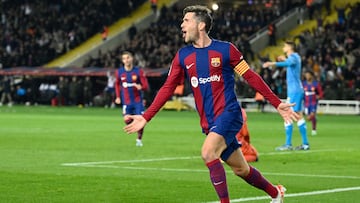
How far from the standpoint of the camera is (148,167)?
1855 cm

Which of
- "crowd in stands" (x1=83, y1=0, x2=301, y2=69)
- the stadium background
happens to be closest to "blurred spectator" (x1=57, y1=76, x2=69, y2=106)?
the stadium background

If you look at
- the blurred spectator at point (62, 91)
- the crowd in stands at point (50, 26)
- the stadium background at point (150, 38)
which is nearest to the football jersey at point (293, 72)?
the stadium background at point (150, 38)

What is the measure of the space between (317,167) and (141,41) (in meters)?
43.4

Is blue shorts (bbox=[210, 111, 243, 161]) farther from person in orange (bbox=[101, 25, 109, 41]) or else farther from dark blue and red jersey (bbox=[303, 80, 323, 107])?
person in orange (bbox=[101, 25, 109, 41])

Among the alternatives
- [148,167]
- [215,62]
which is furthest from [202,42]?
[148,167]

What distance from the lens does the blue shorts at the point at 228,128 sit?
11.5m

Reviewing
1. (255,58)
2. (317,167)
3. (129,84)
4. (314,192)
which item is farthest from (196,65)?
(255,58)

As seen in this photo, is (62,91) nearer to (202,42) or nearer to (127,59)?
(127,59)

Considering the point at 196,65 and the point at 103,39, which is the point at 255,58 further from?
the point at 196,65

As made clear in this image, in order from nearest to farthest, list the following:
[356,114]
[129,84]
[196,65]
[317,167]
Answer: [196,65]
[317,167]
[129,84]
[356,114]

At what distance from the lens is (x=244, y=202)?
42.8ft

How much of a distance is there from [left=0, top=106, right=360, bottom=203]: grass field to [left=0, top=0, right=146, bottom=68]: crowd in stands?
34.2 m

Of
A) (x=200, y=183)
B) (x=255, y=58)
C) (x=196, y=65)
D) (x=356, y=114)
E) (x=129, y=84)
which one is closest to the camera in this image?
(x=196, y=65)

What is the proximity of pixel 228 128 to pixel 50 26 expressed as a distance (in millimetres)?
58061
